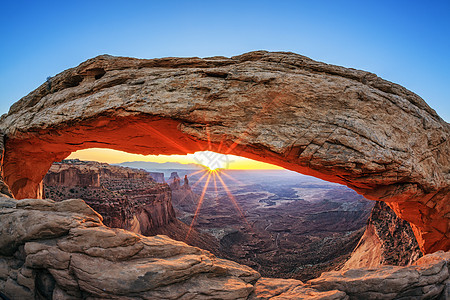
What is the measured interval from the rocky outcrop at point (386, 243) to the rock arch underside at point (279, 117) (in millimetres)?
5462

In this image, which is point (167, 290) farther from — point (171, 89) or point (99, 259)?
point (171, 89)

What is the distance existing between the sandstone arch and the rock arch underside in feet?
0.12

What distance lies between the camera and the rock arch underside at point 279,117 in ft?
23.2

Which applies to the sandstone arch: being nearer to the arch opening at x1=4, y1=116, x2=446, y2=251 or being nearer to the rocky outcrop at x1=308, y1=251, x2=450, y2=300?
the arch opening at x1=4, y1=116, x2=446, y2=251

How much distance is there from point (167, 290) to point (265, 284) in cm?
338

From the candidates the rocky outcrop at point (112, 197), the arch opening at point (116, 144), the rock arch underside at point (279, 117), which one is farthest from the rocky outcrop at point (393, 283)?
the rocky outcrop at point (112, 197)

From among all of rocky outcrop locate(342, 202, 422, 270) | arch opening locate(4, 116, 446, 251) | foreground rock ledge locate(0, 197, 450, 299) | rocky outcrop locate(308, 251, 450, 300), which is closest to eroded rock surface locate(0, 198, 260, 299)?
foreground rock ledge locate(0, 197, 450, 299)

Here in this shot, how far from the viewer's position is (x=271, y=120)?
7.38m

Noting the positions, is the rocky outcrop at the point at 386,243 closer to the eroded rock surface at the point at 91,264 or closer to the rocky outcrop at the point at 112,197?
the eroded rock surface at the point at 91,264

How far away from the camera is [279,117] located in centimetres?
737

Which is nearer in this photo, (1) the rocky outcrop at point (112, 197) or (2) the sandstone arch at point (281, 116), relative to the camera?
(2) the sandstone arch at point (281, 116)

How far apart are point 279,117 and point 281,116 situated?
0.08 m

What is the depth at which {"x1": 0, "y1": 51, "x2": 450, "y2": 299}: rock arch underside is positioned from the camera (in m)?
7.07

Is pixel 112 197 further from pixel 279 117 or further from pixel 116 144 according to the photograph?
pixel 279 117
